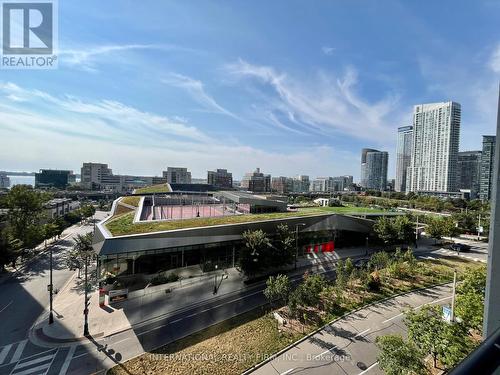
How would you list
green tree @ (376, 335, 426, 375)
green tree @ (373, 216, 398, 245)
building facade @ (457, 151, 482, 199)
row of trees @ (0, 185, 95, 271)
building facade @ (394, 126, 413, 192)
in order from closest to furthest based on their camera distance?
green tree @ (376, 335, 426, 375) < row of trees @ (0, 185, 95, 271) < green tree @ (373, 216, 398, 245) < building facade @ (457, 151, 482, 199) < building facade @ (394, 126, 413, 192)

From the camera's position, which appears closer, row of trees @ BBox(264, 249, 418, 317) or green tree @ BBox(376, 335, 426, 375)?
green tree @ BBox(376, 335, 426, 375)

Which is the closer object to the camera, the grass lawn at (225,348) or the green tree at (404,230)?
the grass lawn at (225,348)

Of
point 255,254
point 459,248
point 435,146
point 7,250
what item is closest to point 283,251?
point 255,254

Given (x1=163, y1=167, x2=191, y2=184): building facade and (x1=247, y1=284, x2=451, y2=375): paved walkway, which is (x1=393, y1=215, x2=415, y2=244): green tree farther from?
(x1=163, y1=167, x2=191, y2=184): building facade

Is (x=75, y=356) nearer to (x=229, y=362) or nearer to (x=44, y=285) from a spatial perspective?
(x=229, y=362)

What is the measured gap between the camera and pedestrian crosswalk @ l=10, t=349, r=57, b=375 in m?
15.6

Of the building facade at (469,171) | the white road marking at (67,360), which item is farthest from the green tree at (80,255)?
the building facade at (469,171)

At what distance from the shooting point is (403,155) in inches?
7343

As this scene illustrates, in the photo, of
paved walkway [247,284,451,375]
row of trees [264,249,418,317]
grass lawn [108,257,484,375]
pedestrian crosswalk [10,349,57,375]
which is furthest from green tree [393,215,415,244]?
pedestrian crosswalk [10,349,57,375]

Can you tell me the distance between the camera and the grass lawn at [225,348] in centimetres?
1520

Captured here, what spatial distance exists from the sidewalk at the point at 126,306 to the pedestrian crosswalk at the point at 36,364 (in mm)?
1478

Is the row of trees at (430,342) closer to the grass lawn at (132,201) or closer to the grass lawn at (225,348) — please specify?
the grass lawn at (225,348)

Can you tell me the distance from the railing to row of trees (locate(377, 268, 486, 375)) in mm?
13733

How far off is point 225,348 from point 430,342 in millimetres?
11995
